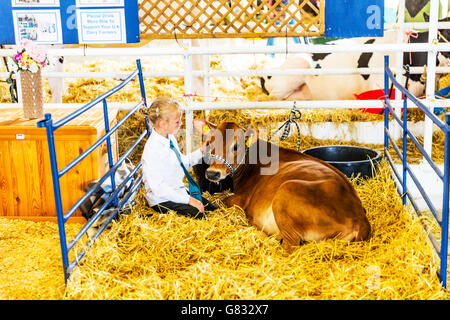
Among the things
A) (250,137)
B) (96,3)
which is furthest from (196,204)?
(96,3)

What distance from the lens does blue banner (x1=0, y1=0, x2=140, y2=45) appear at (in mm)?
4277

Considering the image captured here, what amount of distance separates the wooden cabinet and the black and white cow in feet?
10.5

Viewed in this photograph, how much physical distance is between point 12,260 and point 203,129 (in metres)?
1.43

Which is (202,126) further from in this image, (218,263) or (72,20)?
(72,20)

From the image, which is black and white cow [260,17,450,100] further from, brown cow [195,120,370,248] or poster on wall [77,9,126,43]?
brown cow [195,120,370,248]

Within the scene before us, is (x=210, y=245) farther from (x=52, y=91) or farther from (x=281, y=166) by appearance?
(x=52, y=91)

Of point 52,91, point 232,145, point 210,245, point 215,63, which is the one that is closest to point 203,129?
point 232,145

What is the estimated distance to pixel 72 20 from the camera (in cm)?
432

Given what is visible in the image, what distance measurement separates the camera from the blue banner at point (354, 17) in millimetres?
4223

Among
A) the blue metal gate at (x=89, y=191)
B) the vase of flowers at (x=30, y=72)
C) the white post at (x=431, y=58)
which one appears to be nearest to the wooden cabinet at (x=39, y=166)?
the vase of flowers at (x=30, y=72)

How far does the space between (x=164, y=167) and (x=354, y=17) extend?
1912mm

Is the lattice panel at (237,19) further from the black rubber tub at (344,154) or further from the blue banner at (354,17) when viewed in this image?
the black rubber tub at (344,154)

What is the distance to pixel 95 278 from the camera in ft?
9.11

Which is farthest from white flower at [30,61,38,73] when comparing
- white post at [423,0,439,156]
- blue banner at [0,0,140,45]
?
white post at [423,0,439,156]
